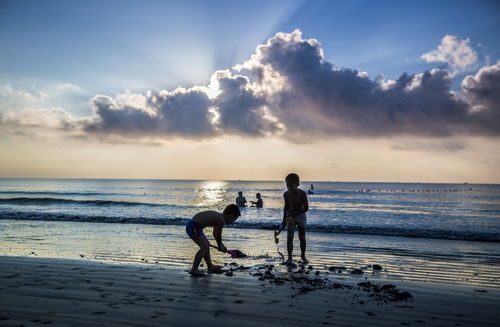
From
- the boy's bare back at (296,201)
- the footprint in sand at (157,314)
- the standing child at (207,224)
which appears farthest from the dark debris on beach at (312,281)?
the footprint in sand at (157,314)

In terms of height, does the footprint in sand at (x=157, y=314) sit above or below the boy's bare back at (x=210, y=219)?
below

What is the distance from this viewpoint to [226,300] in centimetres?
482

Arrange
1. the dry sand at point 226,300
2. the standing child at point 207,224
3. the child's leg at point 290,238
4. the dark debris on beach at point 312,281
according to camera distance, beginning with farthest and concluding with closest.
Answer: the child's leg at point 290,238 < the standing child at point 207,224 < the dark debris on beach at point 312,281 < the dry sand at point 226,300

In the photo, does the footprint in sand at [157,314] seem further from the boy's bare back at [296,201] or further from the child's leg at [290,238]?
the boy's bare back at [296,201]

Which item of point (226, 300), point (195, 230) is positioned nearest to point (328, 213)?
point (195, 230)

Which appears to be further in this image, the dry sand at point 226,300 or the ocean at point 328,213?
the ocean at point 328,213

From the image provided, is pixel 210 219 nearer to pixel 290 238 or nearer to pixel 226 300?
pixel 226 300

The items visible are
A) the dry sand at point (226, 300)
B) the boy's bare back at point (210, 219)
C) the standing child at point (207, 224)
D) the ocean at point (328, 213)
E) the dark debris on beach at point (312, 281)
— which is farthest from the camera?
the ocean at point (328, 213)

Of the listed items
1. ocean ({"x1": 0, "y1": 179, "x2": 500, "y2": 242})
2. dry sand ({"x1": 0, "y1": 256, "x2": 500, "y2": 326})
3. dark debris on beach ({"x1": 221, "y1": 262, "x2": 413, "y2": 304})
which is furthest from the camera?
ocean ({"x1": 0, "y1": 179, "x2": 500, "y2": 242})

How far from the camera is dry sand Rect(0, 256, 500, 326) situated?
402 centimetres

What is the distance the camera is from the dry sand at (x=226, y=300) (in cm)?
402

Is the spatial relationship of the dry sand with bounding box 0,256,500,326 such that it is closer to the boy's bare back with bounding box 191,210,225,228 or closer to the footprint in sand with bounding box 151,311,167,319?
the footprint in sand with bounding box 151,311,167,319

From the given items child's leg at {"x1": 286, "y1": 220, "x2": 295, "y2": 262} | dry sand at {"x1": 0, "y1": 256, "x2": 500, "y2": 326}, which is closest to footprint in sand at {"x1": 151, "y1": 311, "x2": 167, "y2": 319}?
dry sand at {"x1": 0, "y1": 256, "x2": 500, "y2": 326}

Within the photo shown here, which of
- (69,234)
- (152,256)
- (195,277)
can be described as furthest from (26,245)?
(195,277)
